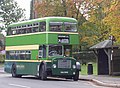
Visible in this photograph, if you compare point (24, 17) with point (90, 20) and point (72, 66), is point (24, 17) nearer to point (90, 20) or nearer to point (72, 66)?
point (90, 20)

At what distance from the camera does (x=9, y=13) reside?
89.1 meters

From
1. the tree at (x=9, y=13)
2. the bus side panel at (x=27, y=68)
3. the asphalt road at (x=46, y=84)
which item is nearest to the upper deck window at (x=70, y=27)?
the bus side panel at (x=27, y=68)

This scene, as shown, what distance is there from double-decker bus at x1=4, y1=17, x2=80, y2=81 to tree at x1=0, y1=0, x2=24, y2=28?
5478 centimetres

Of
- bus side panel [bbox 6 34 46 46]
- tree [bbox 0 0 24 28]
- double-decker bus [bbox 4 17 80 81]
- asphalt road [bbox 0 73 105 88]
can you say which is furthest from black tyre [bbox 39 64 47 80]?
tree [bbox 0 0 24 28]

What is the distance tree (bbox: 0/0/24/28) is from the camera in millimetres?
88312

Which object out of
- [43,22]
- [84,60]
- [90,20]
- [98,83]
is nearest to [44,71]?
[43,22]

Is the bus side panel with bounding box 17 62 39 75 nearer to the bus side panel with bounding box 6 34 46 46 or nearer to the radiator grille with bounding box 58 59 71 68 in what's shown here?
the bus side panel with bounding box 6 34 46 46

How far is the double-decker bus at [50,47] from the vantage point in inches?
1205

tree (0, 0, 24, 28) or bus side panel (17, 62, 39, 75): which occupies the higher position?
tree (0, 0, 24, 28)

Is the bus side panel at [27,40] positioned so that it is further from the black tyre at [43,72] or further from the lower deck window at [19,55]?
the black tyre at [43,72]

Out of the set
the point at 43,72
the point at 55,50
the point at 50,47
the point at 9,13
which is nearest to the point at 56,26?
the point at 50,47

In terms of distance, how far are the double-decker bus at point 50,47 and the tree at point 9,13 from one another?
54.8 m

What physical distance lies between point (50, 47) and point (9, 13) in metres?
59.6

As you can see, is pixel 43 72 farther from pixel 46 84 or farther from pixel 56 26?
pixel 46 84
